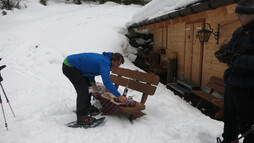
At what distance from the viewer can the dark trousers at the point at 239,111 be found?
2.05 m

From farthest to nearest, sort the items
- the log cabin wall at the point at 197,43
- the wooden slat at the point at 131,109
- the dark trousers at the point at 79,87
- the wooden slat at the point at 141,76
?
1. the log cabin wall at the point at 197,43
2. the wooden slat at the point at 141,76
3. the wooden slat at the point at 131,109
4. the dark trousers at the point at 79,87

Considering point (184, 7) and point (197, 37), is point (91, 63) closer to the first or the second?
point (184, 7)

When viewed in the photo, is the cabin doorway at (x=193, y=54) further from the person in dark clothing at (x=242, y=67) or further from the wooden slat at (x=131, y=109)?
the person in dark clothing at (x=242, y=67)

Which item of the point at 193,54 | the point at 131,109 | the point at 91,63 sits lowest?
the point at 131,109

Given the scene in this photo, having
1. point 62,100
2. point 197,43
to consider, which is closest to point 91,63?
point 62,100

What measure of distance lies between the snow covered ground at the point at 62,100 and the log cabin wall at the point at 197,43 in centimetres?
117

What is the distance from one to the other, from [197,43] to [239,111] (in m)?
4.65

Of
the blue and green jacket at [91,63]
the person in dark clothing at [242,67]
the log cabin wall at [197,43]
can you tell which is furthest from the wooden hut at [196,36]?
the blue and green jacket at [91,63]

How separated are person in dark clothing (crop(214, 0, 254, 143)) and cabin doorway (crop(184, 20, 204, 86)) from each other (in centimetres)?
420

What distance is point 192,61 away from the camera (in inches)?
267

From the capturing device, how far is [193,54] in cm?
670

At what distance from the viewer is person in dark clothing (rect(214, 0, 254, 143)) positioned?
1.95 metres

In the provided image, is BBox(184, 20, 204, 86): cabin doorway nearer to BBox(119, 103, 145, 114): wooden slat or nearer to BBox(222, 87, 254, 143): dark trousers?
BBox(119, 103, 145, 114): wooden slat

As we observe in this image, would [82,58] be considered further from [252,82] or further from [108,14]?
[108,14]
